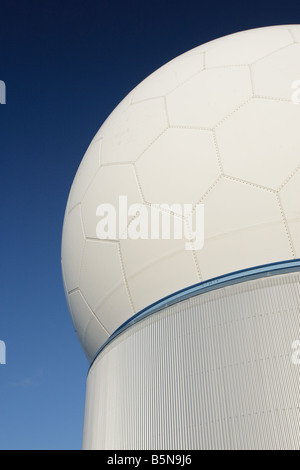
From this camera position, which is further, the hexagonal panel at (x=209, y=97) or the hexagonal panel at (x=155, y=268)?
the hexagonal panel at (x=209, y=97)

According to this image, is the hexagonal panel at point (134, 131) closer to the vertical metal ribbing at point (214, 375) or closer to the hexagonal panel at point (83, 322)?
the hexagonal panel at point (83, 322)

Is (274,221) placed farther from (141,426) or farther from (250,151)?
(141,426)

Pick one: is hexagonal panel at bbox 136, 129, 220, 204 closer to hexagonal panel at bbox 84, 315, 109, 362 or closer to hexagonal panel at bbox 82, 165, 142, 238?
hexagonal panel at bbox 82, 165, 142, 238

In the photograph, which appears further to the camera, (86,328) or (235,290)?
(86,328)

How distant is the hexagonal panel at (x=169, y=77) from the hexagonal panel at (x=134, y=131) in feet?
0.55

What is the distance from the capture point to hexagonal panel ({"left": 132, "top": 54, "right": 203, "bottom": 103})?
17.8 ft

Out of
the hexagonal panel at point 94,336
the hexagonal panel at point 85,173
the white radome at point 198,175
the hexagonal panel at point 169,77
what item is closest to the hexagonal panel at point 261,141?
the white radome at point 198,175

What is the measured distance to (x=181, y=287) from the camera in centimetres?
429

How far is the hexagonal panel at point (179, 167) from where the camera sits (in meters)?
4.41

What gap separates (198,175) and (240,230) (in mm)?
692

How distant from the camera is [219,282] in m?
4.01

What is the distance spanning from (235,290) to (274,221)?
69cm
